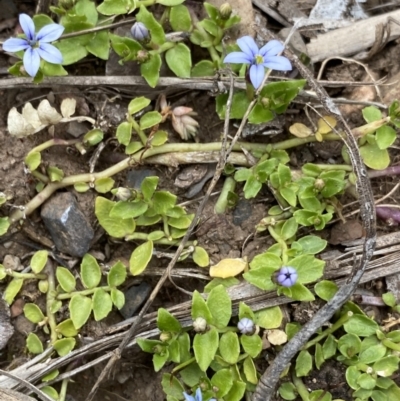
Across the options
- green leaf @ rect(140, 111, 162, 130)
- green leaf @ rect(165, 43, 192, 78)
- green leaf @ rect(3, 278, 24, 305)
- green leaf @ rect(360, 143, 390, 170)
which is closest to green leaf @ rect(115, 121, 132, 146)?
green leaf @ rect(140, 111, 162, 130)

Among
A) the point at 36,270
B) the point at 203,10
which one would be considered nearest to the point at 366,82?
the point at 203,10

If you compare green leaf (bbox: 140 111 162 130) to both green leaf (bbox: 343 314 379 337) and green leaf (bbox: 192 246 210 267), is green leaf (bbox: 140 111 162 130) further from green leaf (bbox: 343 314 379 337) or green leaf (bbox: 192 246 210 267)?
green leaf (bbox: 343 314 379 337)

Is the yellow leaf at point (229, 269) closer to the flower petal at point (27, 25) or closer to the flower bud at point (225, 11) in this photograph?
the flower bud at point (225, 11)

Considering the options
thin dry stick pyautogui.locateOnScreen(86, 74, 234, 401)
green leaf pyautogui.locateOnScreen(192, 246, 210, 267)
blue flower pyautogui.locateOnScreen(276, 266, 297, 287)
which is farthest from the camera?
green leaf pyautogui.locateOnScreen(192, 246, 210, 267)

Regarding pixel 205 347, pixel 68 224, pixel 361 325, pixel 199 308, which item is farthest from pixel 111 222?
pixel 361 325

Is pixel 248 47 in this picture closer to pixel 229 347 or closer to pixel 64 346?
pixel 229 347

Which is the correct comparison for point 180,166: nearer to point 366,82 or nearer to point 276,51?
point 276,51
